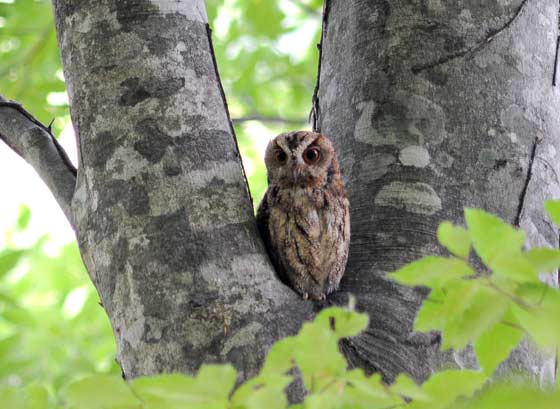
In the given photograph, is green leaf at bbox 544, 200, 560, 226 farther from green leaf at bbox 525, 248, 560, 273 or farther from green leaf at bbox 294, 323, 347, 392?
green leaf at bbox 294, 323, 347, 392

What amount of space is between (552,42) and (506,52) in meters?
0.32

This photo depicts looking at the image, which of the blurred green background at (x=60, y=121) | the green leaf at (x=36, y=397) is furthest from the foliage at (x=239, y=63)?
the green leaf at (x=36, y=397)

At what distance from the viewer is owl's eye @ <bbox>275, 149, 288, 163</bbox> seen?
334cm

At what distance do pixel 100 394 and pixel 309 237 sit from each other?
5.40 ft

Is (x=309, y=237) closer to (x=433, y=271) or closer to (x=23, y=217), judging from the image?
(x=433, y=271)

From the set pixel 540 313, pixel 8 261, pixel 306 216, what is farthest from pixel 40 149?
pixel 540 313

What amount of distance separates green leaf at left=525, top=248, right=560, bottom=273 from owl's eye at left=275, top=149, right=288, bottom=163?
210 cm

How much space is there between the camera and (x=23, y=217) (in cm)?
416

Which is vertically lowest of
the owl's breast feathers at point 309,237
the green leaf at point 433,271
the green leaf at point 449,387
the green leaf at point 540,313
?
the green leaf at point 449,387

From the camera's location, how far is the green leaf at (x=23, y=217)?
13.6ft

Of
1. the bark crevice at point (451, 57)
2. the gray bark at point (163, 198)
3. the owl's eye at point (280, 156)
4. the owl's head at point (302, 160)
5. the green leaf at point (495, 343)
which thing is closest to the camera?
the green leaf at point (495, 343)

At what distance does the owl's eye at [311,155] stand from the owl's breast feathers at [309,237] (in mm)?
141

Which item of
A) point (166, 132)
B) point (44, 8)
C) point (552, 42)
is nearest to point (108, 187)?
point (166, 132)

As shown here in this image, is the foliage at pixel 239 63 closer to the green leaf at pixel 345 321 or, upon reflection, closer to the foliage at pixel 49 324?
the foliage at pixel 49 324
